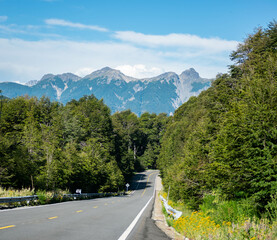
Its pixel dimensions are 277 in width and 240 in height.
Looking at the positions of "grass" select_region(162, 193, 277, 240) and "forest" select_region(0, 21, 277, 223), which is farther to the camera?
"forest" select_region(0, 21, 277, 223)

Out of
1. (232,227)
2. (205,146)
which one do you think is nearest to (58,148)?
(205,146)

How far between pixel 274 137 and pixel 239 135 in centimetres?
144

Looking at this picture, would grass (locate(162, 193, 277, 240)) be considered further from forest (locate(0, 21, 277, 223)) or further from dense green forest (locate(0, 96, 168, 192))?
dense green forest (locate(0, 96, 168, 192))

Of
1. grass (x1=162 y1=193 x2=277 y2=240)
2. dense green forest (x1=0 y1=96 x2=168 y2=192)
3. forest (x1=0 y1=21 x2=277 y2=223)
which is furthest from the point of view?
dense green forest (x1=0 y1=96 x2=168 y2=192)

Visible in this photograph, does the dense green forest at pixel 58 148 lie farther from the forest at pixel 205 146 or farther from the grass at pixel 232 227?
the grass at pixel 232 227

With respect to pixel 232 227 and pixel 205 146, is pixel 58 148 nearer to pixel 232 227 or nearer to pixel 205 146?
pixel 205 146

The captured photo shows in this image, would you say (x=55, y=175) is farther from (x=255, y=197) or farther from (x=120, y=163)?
(x=120, y=163)

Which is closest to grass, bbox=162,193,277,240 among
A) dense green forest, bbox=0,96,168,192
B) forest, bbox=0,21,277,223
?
forest, bbox=0,21,277,223

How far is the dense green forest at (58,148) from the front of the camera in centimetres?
2947

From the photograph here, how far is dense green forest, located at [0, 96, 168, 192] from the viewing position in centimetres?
2947

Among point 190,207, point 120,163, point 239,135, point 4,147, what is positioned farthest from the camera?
point 120,163

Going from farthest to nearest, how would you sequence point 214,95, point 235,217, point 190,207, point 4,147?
point 214,95, point 4,147, point 190,207, point 235,217

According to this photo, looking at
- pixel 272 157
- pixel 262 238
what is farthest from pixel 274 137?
pixel 262 238

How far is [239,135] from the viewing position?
12.3 meters
